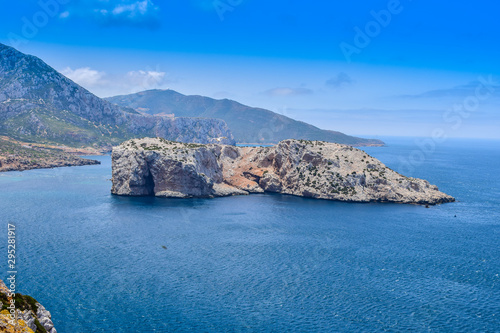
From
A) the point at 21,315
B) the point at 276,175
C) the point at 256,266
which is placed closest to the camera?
the point at 21,315

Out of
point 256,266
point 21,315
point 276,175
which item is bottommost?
point 256,266

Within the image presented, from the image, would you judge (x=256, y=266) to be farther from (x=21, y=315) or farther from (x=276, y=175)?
(x=276, y=175)

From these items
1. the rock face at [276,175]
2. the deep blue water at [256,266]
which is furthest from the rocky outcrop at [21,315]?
the rock face at [276,175]

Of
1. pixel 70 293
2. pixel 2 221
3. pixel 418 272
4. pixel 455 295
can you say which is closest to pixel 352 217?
pixel 418 272

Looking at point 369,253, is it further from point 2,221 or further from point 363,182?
point 2,221

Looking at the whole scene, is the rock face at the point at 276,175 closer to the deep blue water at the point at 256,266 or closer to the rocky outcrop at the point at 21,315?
the deep blue water at the point at 256,266

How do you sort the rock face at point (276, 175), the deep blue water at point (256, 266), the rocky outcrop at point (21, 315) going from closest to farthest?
1. the rocky outcrop at point (21, 315)
2. the deep blue water at point (256, 266)
3. the rock face at point (276, 175)

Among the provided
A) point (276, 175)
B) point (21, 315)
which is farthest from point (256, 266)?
point (276, 175)
